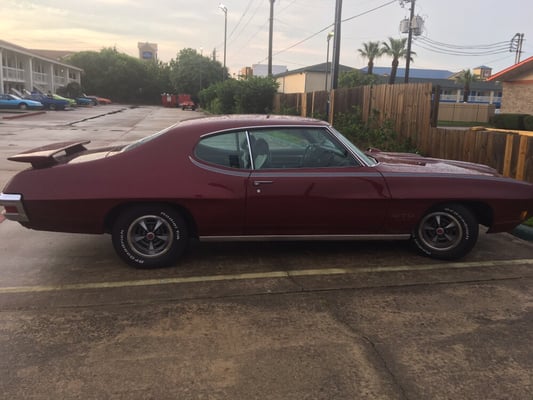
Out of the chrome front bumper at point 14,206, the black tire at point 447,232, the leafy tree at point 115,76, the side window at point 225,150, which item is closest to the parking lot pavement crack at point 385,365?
the black tire at point 447,232

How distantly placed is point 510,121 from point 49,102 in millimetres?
36257

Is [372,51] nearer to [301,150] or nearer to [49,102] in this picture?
[49,102]

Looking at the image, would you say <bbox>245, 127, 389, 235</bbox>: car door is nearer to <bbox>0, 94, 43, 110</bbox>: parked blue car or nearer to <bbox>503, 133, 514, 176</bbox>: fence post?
<bbox>503, 133, 514, 176</bbox>: fence post

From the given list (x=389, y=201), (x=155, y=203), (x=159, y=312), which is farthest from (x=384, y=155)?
(x=159, y=312)

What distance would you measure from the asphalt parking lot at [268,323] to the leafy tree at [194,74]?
75285 millimetres

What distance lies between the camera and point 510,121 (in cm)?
2673

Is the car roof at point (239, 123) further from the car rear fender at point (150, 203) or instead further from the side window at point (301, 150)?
the car rear fender at point (150, 203)

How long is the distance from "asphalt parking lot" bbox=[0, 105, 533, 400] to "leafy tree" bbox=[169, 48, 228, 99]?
247ft

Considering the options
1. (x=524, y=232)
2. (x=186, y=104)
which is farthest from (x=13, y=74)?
(x=524, y=232)

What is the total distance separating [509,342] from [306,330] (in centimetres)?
143

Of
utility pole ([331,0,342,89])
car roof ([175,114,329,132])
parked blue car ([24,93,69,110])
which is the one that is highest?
utility pole ([331,0,342,89])

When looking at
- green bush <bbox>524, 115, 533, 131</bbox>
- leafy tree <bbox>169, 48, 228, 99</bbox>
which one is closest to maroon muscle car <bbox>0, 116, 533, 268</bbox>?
green bush <bbox>524, 115, 533, 131</bbox>

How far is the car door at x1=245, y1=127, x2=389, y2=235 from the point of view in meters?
4.55

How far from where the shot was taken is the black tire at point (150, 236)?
4.52 m
